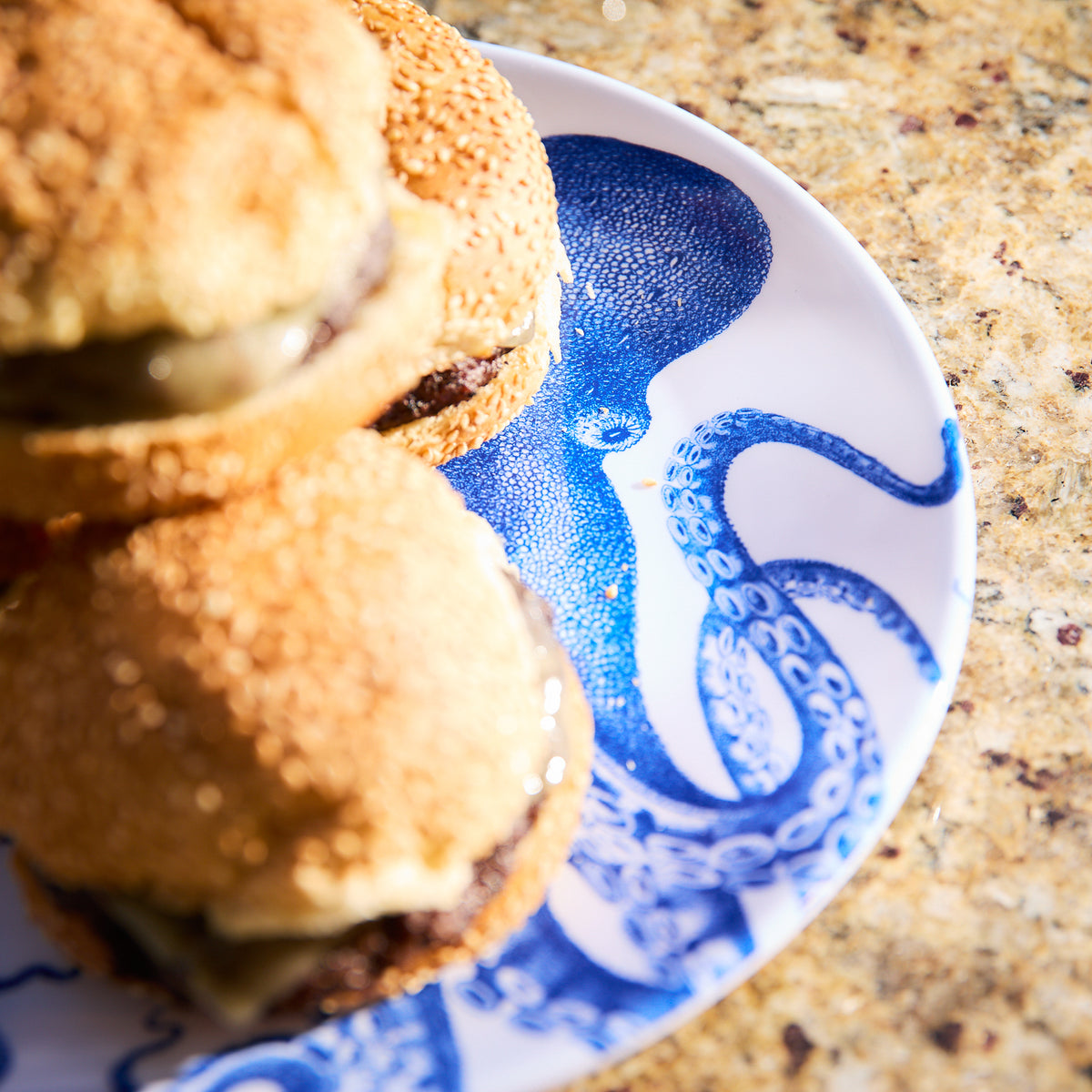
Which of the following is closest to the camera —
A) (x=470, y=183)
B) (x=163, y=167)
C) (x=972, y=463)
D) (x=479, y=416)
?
(x=163, y=167)

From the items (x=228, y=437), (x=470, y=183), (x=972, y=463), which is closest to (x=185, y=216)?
(x=228, y=437)

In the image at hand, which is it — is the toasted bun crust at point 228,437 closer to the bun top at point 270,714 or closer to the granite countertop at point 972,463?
the bun top at point 270,714

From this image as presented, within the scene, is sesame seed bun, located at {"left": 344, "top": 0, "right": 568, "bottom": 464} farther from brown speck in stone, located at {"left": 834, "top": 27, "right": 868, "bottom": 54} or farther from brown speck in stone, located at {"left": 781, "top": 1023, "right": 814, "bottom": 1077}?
brown speck in stone, located at {"left": 834, "top": 27, "right": 868, "bottom": 54}

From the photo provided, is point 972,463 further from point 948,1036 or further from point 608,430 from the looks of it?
point 948,1036

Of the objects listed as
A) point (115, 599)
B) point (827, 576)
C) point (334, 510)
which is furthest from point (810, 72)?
point (115, 599)

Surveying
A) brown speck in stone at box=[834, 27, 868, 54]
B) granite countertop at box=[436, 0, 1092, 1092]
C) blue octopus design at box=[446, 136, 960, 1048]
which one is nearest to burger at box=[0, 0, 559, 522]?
blue octopus design at box=[446, 136, 960, 1048]

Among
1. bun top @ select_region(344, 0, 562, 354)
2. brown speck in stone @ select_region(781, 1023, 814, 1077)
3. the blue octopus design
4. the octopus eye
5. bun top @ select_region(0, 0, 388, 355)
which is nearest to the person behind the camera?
bun top @ select_region(0, 0, 388, 355)

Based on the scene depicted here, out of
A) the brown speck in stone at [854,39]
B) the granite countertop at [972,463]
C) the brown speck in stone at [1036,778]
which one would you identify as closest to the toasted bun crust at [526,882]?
the granite countertop at [972,463]
